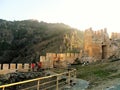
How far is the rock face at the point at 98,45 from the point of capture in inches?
1565

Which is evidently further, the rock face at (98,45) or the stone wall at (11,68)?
the rock face at (98,45)

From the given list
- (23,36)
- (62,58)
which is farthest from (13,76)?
(23,36)

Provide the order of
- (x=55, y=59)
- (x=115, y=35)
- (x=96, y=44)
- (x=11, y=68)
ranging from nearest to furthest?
(x=11, y=68), (x=55, y=59), (x=96, y=44), (x=115, y=35)

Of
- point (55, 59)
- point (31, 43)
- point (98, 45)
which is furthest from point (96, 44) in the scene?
point (31, 43)

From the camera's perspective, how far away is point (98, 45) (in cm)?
4022

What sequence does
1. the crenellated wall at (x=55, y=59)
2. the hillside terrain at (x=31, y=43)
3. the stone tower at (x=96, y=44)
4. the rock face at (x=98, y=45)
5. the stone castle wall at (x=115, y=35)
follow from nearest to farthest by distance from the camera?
the crenellated wall at (x=55, y=59) < the rock face at (x=98, y=45) < the stone tower at (x=96, y=44) < the stone castle wall at (x=115, y=35) < the hillside terrain at (x=31, y=43)

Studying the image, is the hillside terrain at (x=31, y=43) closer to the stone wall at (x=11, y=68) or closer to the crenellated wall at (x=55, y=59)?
the crenellated wall at (x=55, y=59)

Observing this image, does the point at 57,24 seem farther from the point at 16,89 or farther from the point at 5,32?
the point at 16,89

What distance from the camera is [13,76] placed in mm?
26219

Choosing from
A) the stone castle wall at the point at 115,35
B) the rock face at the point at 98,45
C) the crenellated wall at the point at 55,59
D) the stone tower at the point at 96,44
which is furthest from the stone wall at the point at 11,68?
the stone castle wall at the point at 115,35

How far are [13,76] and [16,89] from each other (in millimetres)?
2833

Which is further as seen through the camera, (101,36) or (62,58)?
(101,36)

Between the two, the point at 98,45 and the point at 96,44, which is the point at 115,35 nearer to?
the point at 98,45

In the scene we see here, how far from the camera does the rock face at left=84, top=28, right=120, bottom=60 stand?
130 ft
